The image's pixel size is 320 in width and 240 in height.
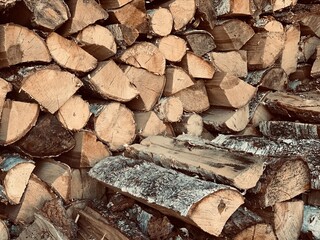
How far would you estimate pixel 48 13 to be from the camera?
2697 mm

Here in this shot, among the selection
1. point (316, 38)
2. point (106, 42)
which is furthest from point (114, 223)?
point (316, 38)

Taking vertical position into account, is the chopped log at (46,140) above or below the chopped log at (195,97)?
above

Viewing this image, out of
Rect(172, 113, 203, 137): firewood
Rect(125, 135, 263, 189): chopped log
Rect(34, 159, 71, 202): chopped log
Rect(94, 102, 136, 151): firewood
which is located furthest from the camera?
Rect(172, 113, 203, 137): firewood

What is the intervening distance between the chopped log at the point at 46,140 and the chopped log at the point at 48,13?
451mm

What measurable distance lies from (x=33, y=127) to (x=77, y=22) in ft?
1.88

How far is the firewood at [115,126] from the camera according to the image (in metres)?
3.01

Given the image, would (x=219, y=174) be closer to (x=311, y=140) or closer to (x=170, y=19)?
(x=311, y=140)

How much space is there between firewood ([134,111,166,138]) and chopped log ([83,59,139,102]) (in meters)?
0.21

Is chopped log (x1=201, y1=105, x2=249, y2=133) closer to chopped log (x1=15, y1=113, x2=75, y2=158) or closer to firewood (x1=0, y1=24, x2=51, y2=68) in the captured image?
chopped log (x1=15, y1=113, x2=75, y2=158)

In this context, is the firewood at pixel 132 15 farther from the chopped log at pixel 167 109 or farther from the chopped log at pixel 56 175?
the chopped log at pixel 56 175

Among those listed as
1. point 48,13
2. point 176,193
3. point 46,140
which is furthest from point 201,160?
point 48,13

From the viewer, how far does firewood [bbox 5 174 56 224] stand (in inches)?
108

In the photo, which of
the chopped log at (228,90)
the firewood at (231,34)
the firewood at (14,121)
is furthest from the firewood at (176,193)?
the firewood at (231,34)

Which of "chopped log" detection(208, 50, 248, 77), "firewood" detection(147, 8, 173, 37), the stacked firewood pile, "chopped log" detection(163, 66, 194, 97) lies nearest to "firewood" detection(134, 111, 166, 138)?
the stacked firewood pile
